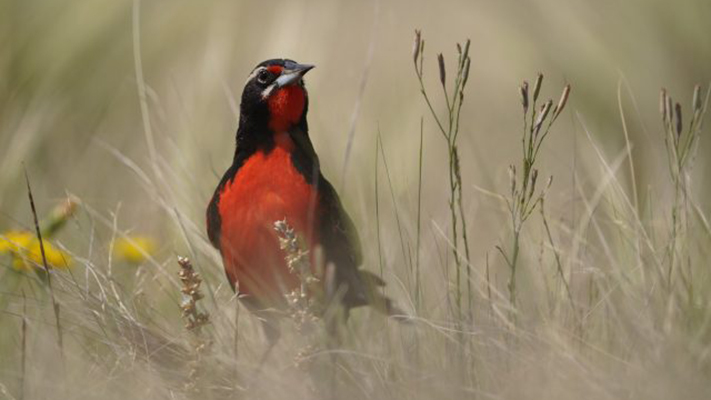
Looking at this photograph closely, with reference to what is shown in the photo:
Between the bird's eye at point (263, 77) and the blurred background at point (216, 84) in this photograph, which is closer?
the bird's eye at point (263, 77)

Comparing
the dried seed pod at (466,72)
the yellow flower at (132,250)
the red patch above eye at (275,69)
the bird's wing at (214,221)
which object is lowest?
the yellow flower at (132,250)

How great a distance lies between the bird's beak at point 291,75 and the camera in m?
3.01

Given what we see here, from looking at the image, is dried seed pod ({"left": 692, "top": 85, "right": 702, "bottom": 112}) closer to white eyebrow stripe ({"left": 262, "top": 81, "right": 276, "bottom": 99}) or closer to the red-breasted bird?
A: the red-breasted bird

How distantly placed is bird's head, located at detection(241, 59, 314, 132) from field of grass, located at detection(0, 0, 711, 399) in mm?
260

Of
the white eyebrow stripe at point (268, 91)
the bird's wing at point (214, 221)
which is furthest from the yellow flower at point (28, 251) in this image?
the white eyebrow stripe at point (268, 91)

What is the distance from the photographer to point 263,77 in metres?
3.12

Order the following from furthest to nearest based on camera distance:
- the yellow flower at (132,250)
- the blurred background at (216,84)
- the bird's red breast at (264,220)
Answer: the blurred background at (216,84), the yellow flower at (132,250), the bird's red breast at (264,220)

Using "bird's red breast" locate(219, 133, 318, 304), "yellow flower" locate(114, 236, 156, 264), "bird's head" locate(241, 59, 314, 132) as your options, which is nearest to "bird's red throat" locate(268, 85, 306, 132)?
"bird's head" locate(241, 59, 314, 132)

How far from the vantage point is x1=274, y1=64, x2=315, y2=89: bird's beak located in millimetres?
3014

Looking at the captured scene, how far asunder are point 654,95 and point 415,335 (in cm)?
185

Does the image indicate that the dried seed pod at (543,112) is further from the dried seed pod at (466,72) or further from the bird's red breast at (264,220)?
the bird's red breast at (264,220)

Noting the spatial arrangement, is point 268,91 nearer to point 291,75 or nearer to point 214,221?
point 291,75

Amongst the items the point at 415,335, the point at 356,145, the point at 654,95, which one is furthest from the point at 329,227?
the point at 654,95

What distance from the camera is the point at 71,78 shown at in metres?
4.39
